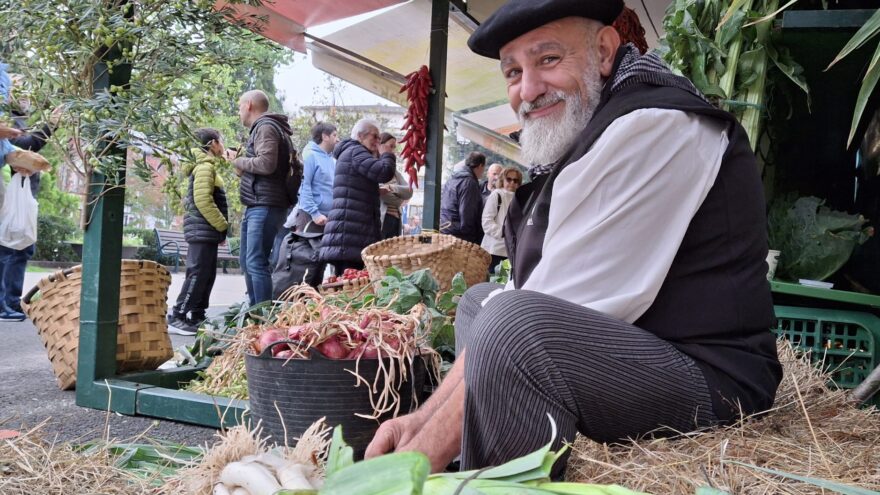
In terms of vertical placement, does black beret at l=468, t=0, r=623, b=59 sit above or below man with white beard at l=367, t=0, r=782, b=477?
above

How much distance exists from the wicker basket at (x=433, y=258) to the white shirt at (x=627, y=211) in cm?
248

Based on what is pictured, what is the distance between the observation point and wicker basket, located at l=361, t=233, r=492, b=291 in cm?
420

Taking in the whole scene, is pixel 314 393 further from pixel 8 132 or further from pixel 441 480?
pixel 8 132

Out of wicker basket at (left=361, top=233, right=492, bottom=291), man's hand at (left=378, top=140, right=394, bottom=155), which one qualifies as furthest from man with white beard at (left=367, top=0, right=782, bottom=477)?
man's hand at (left=378, top=140, right=394, bottom=155)

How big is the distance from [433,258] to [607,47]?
236cm

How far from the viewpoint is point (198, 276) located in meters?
6.53

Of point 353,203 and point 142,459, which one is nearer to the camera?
point 142,459

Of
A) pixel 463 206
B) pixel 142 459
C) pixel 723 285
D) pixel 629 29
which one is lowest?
pixel 142 459

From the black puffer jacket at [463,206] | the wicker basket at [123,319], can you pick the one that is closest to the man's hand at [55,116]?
the wicker basket at [123,319]

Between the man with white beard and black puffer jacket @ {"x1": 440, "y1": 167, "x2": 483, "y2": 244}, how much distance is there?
20.4 ft

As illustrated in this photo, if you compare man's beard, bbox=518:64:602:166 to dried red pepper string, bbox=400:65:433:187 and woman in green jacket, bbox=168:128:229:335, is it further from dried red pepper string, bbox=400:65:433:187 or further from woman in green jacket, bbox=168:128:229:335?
woman in green jacket, bbox=168:128:229:335

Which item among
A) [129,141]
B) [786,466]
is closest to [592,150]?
[786,466]

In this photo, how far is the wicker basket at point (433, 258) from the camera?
13.8ft

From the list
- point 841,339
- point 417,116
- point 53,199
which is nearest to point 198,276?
point 417,116
